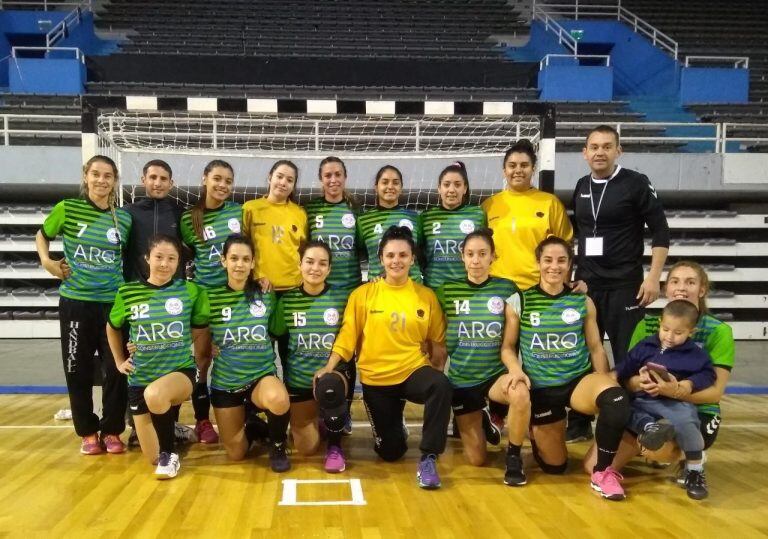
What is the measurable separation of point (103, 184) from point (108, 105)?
35.2 inches

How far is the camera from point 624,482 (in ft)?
9.75

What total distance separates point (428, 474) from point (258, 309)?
1222 millimetres

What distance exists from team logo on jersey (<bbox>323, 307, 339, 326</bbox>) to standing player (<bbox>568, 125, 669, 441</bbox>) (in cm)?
147

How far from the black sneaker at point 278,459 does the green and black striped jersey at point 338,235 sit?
981 mm

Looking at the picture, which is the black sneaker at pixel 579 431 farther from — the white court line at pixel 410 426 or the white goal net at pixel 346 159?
the white goal net at pixel 346 159

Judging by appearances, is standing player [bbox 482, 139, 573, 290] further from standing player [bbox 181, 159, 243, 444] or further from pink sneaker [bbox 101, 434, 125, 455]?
pink sneaker [bbox 101, 434, 125, 455]

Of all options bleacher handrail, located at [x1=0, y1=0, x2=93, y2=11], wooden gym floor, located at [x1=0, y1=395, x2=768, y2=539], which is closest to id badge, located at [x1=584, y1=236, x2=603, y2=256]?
wooden gym floor, located at [x1=0, y1=395, x2=768, y2=539]

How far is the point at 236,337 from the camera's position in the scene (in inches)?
126

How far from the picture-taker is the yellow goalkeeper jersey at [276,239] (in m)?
3.55

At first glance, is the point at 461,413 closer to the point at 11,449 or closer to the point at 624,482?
the point at 624,482

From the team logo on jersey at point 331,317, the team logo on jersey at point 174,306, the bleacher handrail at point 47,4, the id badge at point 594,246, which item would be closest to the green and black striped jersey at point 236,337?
the team logo on jersey at point 174,306

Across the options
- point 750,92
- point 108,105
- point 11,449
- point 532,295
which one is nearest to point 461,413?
point 532,295

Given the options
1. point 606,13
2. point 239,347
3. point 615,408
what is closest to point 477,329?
point 615,408

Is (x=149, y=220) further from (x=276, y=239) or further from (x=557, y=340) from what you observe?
(x=557, y=340)
